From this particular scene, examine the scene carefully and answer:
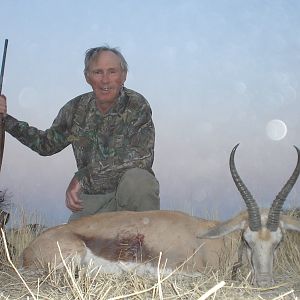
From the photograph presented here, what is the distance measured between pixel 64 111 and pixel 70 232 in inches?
87.4

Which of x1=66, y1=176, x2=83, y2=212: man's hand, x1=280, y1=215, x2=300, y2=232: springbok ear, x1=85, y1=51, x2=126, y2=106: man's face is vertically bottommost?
x1=280, y1=215, x2=300, y2=232: springbok ear

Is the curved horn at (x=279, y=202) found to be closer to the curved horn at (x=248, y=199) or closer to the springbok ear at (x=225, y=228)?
the curved horn at (x=248, y=199)

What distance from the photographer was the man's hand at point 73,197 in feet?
20.5

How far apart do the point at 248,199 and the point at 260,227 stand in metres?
0.31

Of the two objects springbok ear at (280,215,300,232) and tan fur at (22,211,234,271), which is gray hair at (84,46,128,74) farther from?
springbok ear at (280,215,300,232)

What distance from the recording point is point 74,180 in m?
6.38

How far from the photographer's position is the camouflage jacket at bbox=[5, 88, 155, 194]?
21.0 ft

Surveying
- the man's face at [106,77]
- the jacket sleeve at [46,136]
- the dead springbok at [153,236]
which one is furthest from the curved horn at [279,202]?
the jacket sleeve at [46,136]

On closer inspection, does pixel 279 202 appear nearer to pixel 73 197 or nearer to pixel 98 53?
pixel 73 197

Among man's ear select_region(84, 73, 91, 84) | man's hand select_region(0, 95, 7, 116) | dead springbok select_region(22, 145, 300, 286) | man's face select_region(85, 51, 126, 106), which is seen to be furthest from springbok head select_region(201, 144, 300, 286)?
man's hand select_region(0, 95, 7, 116)

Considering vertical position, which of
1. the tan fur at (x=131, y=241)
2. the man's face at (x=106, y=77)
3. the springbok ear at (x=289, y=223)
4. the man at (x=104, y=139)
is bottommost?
the tan fur at (x=131, y=241)

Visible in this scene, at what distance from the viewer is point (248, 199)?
5.01 m

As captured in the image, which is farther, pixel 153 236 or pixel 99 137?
pixel 99 137

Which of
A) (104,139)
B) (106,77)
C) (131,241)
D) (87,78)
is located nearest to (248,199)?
(131,241)
